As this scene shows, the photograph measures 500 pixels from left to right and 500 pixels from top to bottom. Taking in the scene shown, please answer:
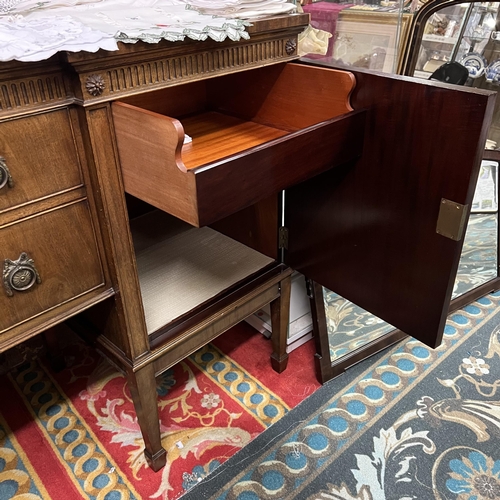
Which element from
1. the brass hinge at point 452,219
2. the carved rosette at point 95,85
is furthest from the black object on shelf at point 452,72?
the carved rosette at point 95,85

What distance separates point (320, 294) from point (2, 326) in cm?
75

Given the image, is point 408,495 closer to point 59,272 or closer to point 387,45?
point 59,272

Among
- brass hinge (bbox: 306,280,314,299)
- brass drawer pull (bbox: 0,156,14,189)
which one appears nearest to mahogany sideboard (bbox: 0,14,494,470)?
brass drawer pull (bbox: 0,156,14,189)

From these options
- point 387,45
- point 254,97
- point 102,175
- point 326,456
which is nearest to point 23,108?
point 102,175

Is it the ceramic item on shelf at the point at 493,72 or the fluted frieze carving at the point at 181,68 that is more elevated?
the fluted frieze carving at the point at 181,68

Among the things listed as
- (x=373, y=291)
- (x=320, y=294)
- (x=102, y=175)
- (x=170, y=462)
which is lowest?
(x=170, y=462)

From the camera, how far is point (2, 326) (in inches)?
27.9

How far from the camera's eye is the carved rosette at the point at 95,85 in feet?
2.03

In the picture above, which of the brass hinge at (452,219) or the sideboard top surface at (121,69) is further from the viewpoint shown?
the brass hinge at (452,219)

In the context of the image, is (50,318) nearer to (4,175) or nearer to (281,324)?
(4,175)

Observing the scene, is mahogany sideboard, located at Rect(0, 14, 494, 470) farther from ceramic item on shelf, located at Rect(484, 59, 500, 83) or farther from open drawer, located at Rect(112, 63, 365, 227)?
ceramic item on shelf, located at Rect(484, 59, 500, 83)

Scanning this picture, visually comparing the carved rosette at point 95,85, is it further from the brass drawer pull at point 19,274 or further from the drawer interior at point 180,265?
the drawer interior at point 180,265

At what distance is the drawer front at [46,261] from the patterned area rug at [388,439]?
557 mm

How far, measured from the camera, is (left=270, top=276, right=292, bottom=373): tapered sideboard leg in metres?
1.15
